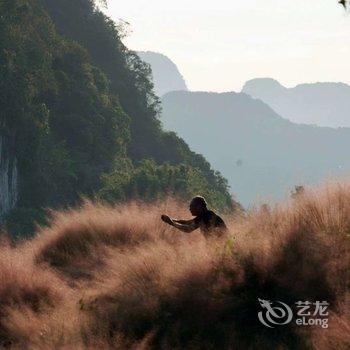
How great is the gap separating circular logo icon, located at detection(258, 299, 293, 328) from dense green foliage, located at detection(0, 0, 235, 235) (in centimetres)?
2921

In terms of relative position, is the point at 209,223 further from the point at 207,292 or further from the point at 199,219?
the point at 207,292

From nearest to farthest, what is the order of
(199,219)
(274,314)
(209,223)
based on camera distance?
(274,314), (209,223), (199,219)

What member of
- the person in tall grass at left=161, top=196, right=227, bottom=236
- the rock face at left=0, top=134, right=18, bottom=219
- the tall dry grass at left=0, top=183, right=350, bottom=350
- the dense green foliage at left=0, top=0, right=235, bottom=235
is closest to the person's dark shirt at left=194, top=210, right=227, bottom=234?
the person in tall grass at left=161, top=196, right=227, bottom=236

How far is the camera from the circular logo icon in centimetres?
585

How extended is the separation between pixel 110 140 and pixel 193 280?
5679 cm

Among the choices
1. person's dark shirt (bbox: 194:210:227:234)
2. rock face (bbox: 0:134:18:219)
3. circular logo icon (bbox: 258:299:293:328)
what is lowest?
rock face (bbox: 0:134:18:219)

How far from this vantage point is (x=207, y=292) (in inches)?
247

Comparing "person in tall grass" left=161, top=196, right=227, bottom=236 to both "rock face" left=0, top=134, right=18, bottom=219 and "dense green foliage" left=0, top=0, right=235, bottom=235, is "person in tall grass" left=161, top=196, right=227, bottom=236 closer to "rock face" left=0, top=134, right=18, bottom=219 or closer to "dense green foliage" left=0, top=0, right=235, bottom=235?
"dense green foliage" left=0, top=0, right=235, bottom=235

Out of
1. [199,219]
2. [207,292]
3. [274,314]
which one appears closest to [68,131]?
[199,219]

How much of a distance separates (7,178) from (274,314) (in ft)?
156

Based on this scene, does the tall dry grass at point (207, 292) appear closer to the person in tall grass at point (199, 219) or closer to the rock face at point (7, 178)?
the person in tall grass at point (199, 219)

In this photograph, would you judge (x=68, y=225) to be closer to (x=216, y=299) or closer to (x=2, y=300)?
(x=2, y=300)

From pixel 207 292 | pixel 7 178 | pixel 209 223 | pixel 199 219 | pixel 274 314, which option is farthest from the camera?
pixel 7 178

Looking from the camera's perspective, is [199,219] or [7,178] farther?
[7,178]
